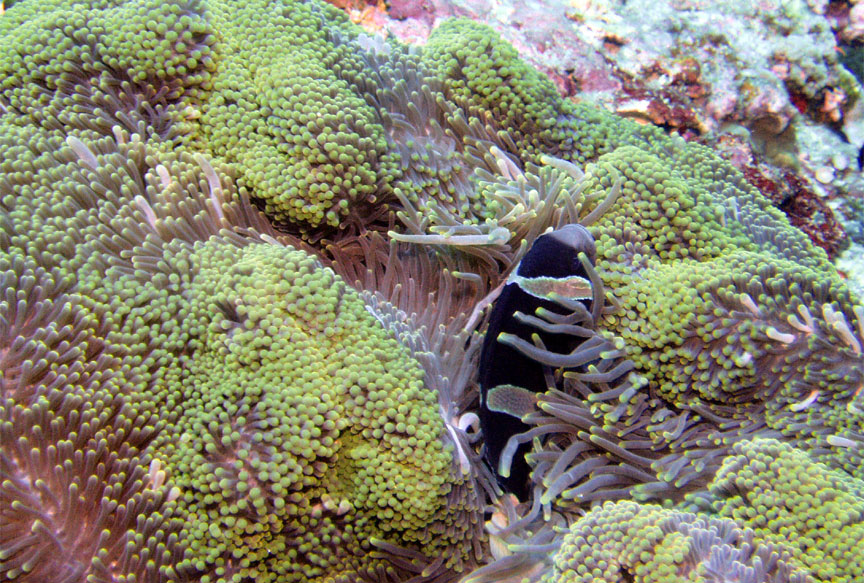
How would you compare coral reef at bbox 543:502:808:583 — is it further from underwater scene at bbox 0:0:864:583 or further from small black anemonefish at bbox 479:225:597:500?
small black anemonefish at bbox 479:225:597:500

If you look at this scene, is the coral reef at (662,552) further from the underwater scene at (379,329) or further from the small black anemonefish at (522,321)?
the small black anemonefish at (522,321)

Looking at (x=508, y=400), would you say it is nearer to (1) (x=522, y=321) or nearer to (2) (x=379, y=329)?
(1) (x=522, y=321)

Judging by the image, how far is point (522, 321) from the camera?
1417 mm

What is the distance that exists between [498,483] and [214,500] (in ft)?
2.32

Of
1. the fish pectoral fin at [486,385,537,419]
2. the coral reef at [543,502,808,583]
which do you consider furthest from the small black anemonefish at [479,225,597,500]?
the coral reef at [543,502,808,583]

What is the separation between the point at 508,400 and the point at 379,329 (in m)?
0.39

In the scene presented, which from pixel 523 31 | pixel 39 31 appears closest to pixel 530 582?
pixel 39 31

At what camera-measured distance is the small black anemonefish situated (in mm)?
1425

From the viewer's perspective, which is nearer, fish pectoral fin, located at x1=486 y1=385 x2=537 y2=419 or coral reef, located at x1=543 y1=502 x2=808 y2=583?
coral reef, located at x1=543 y1=502 x2=808 y2=583

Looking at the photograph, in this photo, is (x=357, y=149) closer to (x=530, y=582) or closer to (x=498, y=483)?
(x=498, y=483)

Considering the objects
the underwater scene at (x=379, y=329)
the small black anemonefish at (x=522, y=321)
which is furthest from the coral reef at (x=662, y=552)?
the small black anemonefish at (x=522, y=321)

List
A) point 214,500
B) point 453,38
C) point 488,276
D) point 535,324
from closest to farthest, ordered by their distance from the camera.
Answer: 1. point 214,500
2. point 535,324
3. point 488,276
4. point 453,38

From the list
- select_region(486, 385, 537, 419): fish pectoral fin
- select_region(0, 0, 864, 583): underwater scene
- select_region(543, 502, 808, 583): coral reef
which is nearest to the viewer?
select_region(543, 502, 808, 583): coral reef

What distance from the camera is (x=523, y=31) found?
2.77 meters
